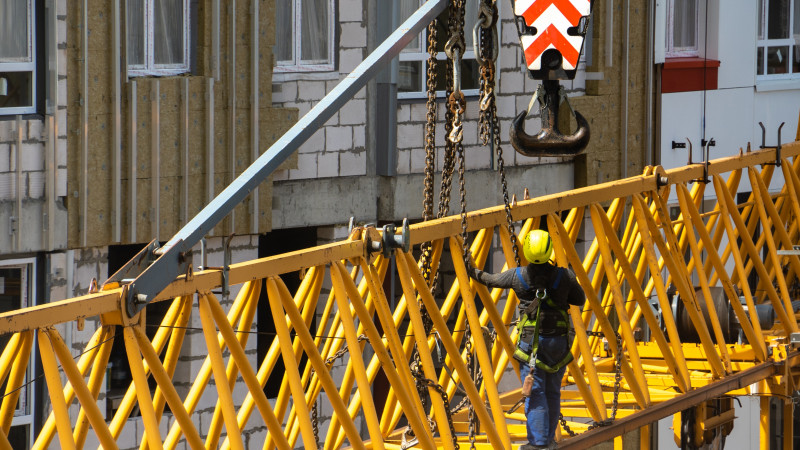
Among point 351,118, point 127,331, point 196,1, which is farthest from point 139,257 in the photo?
point 351,118

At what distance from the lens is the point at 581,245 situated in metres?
21.6

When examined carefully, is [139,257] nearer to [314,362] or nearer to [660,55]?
[314,362]

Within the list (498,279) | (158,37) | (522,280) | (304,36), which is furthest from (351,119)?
(522,280)

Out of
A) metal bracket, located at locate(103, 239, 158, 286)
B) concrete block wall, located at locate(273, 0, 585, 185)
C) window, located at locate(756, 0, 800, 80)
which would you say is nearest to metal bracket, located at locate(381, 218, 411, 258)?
metal bracket, located at locate(103, 239, 158, 286)

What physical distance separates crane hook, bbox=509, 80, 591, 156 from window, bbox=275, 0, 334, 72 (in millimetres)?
5804

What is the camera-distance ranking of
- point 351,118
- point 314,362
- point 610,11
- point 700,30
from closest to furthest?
1. point 314,362
2. point 351,118
3. point 610,11
4. point 700,30

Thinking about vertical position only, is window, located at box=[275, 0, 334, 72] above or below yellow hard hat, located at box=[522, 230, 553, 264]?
above

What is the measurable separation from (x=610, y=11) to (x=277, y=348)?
10.2m

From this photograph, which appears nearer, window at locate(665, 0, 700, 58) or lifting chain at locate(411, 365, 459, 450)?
lifting chain at locate(411, 365, 459, 450)

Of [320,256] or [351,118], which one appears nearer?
[320,256]

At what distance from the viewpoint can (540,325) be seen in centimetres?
1231

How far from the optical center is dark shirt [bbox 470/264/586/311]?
1212 cm

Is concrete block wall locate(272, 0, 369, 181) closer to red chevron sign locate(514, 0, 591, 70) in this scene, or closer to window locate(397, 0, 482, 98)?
window locate(397, 0, 482, 98)

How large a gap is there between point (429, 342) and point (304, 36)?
585 cm
